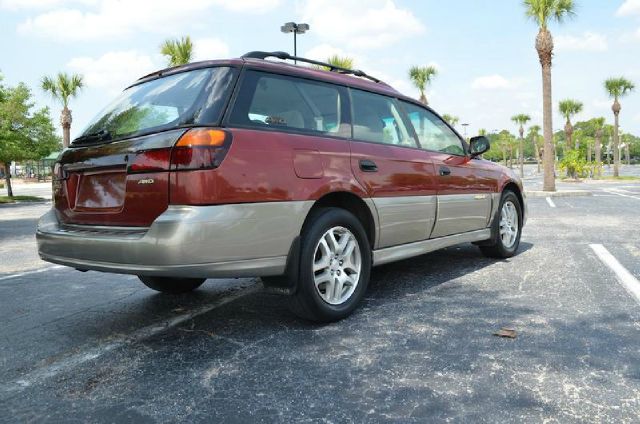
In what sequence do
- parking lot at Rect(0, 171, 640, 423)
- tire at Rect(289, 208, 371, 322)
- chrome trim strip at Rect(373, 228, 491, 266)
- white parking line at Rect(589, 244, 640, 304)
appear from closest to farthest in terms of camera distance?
1. parking lot at Rect(0, 171, 640, 423)
2. tire at Rect(289, 208, 371, 322)
3. chrome trim strip at Rect(373, 228, 491, 266)
4. white parking line at Rect(589, 244, 640, 304)

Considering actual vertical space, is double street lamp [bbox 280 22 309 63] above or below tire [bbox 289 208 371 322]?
above

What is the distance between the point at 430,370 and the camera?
2.65 metres

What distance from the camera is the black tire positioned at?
14.1ft

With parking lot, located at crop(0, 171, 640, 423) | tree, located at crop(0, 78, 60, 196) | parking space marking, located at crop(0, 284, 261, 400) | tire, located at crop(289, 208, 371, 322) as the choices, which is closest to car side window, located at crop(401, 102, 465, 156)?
parking lot, located at crop(0, 171, 640, 423)

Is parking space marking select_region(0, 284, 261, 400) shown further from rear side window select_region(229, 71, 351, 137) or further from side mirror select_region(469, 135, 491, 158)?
side mirror select_region(469, 135, 491, 158)

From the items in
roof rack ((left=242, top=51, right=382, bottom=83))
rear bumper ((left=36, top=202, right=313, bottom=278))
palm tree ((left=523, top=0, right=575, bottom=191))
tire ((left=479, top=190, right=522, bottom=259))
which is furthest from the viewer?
palm tree ((left=523, top=0, right=575, bottom=191))

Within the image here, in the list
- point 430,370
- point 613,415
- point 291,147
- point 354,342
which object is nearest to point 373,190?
point 291,147

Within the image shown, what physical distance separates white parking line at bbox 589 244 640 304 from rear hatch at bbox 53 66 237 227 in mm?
3452

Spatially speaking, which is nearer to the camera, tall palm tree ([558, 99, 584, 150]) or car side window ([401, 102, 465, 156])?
car side window ([401, 102, 465, 156])

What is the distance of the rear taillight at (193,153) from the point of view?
2.83 meters

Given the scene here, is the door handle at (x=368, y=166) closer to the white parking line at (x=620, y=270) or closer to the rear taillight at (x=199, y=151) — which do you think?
the rear taillight at (x=199, y=151)

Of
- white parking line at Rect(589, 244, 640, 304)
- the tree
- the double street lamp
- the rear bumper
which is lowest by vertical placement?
white parking line at Rect(589, 244, 640, 304)

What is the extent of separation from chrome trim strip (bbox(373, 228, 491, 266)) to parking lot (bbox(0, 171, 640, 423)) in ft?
1.09

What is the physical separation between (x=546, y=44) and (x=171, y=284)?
841 inches
